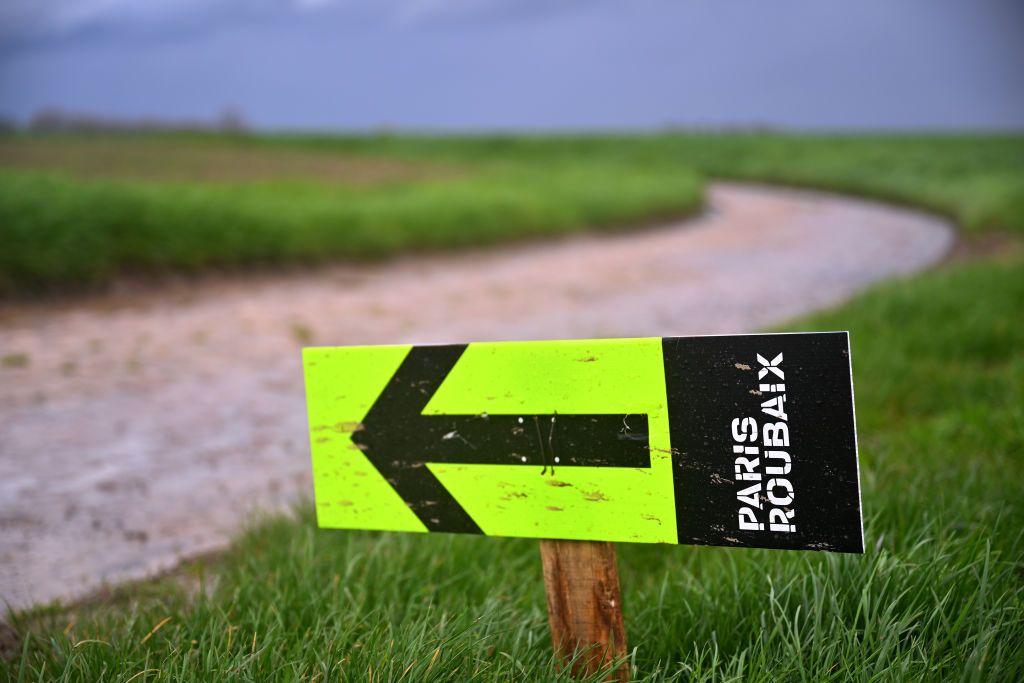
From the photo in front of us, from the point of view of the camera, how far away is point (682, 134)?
47.3m

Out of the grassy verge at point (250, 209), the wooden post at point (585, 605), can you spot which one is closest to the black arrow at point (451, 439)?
the wooden post at point (585, 605)

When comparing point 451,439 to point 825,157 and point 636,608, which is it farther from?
point 825,157

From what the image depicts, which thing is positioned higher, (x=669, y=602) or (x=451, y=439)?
(x=451, y=439)

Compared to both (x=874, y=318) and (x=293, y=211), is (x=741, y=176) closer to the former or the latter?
(x=293, y=211)

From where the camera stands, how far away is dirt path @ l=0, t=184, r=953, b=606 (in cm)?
330

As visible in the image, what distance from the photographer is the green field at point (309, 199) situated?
8109 mm

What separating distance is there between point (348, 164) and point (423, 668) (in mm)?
21128

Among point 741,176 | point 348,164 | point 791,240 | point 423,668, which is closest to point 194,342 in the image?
point 423,668

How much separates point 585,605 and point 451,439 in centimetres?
47

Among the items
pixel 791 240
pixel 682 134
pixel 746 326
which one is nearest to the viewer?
pixel 746 326

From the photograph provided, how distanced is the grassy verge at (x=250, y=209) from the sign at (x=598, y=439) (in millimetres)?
6687

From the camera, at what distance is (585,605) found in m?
1.86

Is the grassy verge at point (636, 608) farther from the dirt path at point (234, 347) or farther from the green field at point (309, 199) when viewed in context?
the green field at point (309, 199)

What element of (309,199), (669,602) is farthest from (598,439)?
(309,199)
